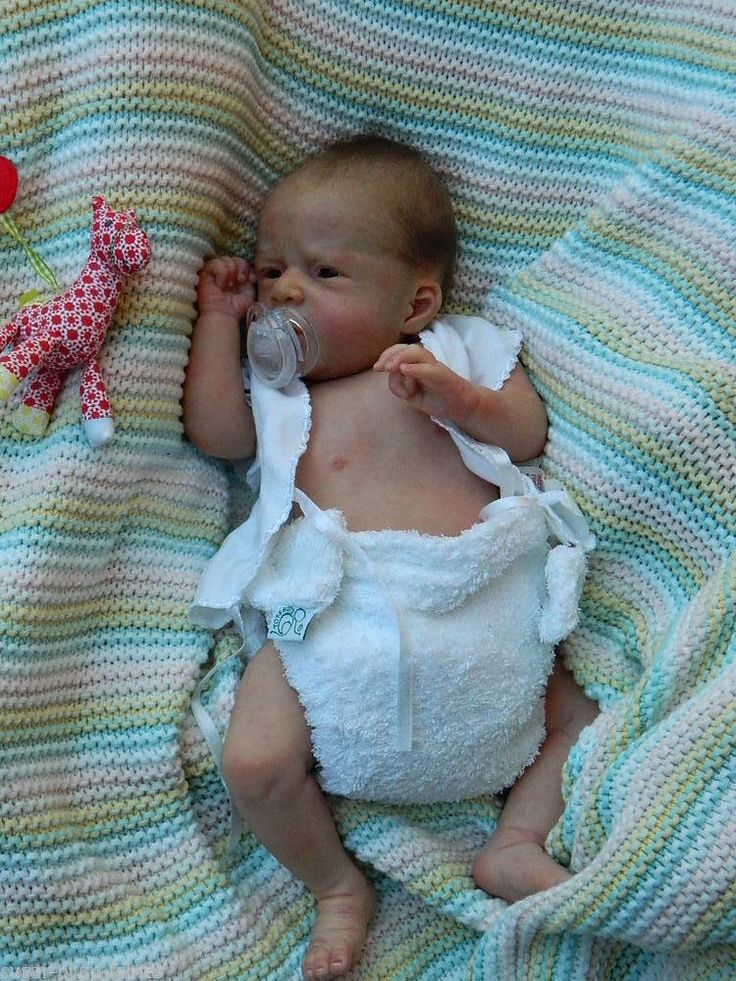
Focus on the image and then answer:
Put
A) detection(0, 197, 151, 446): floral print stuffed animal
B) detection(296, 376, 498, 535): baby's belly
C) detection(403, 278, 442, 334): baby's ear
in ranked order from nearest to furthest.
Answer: detection(0, 197, 151, 446): floral print stuffed animal
detection(296, 376, 498, 535): baby's belly
detection(403, 278, 442, 334): baby's ear

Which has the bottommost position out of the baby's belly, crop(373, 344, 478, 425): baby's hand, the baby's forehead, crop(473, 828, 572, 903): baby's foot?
crop(473, 828, 572, 903): baby's foot

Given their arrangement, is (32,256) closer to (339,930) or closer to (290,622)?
(290,622)

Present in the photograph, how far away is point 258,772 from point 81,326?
56 centimetres

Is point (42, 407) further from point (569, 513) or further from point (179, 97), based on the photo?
point (569, 513)

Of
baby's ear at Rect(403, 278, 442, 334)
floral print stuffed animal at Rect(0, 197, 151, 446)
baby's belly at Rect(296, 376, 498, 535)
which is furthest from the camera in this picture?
baby's ear at Rect(403, 278, 442, 334)

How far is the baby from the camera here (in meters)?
1.32

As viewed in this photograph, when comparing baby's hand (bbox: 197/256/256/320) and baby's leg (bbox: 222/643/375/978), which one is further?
baby's hand (bbox: 197/256/256/320)

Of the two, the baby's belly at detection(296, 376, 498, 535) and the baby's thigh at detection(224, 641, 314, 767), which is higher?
the baby's belly at detection(296, 376, 498, 535)

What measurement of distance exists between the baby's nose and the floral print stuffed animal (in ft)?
0.66

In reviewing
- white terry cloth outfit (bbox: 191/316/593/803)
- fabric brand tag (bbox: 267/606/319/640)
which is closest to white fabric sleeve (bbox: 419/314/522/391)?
white terry cloth outfit (bbox: 191/316/593/803)

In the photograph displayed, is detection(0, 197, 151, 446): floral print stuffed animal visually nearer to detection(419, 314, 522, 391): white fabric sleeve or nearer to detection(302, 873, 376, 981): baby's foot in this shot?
detection(419, 314, 522, 391): white fabric sleeve

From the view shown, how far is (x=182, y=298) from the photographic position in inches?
55.8

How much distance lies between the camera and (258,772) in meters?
1.31

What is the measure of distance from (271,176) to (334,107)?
0.13 metres
